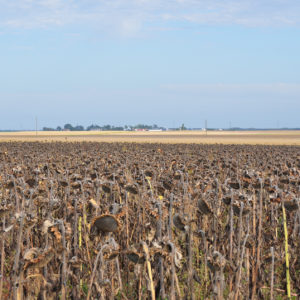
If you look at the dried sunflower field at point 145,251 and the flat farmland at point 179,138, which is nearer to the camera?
the dried sunflower field at point 145,251

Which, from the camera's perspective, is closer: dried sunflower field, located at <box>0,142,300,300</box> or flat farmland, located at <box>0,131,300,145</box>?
dried sunflower field, located at <box>0,142,300,300</box>

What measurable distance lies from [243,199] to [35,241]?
338 cm

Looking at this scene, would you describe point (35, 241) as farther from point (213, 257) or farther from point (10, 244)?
point (213, 257)

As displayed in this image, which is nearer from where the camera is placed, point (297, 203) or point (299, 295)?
point (297, 203)

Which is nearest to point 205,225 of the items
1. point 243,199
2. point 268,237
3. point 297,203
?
point 268,237

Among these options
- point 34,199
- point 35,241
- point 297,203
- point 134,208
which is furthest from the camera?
point 134,208

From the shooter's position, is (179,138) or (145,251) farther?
(179,138)

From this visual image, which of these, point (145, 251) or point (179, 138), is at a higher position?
point (145, 251)

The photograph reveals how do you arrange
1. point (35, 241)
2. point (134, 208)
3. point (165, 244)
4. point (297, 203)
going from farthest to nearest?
point (134, 208), point (35, 241), point (297, 203), point (165, 244)

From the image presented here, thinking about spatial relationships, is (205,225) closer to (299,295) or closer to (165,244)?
(299,295)

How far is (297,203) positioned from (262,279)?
1.03 m

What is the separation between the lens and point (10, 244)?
312 inches

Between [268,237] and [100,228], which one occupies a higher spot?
[100,228]

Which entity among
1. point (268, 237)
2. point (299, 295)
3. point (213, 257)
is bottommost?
point (299, 295)
